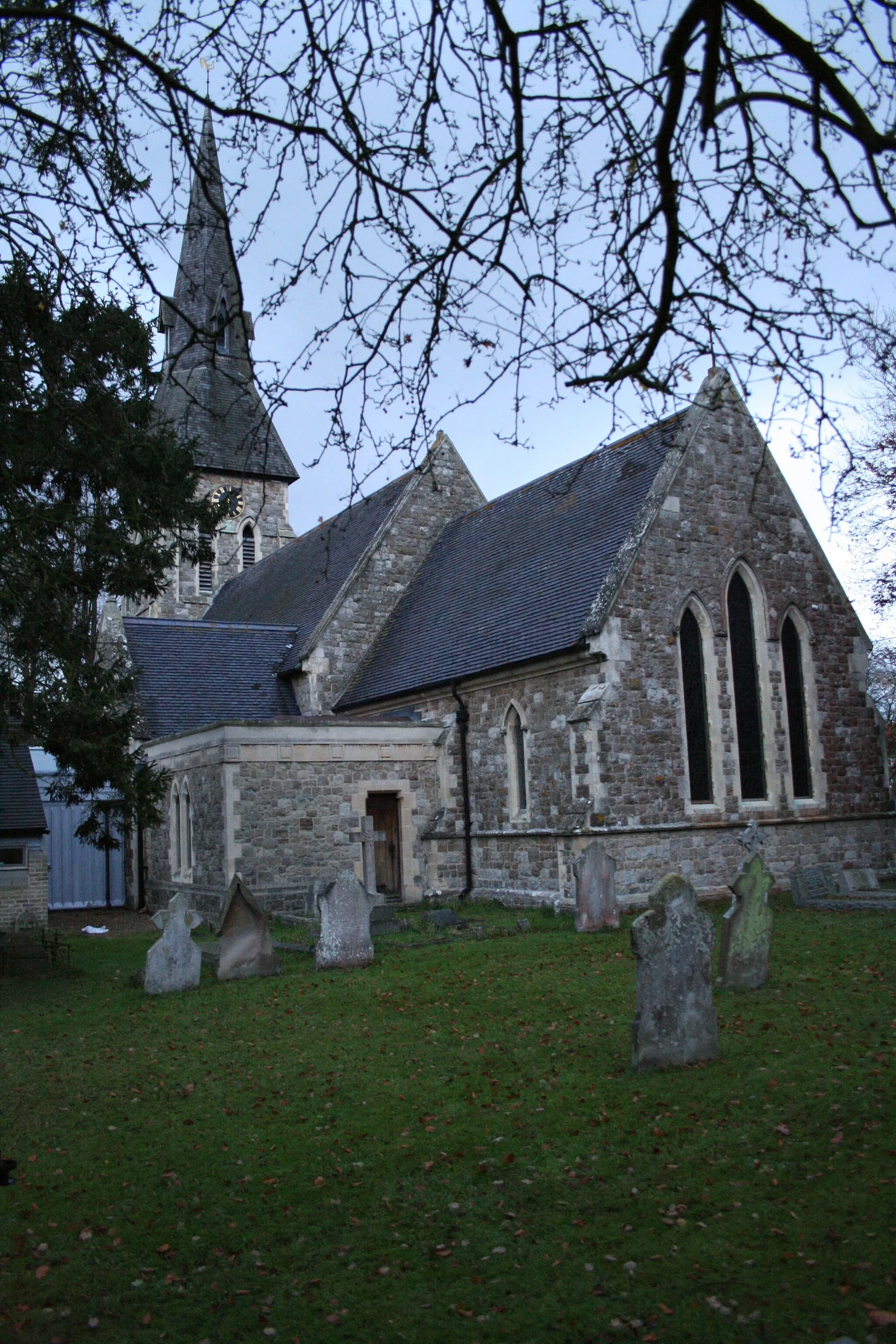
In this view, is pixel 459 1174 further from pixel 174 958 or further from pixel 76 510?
pixel 174 958

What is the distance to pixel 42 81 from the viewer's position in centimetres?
524

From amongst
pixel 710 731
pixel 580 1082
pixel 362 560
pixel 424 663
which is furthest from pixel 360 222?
pixel 362 560

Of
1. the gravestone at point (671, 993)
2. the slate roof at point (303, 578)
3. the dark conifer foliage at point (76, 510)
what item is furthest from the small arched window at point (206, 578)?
the gravestone at point (671, 993)

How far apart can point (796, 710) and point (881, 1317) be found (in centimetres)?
1613

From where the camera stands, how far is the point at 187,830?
21.0 meters

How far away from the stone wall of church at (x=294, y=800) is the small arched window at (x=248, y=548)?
1634 centimetres

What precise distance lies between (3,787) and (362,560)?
8.86 metres

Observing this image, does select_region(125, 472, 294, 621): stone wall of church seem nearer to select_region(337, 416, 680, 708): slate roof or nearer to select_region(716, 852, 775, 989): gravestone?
select_region(337, 416, 680, 708): slate roof

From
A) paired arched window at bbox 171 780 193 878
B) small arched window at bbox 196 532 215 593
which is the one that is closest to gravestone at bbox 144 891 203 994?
paired arched window at bbox 171 780 193 878

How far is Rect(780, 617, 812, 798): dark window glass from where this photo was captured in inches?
755

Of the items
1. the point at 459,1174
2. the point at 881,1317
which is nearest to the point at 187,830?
the point at 459,1174

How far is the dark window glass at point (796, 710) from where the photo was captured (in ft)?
62.9

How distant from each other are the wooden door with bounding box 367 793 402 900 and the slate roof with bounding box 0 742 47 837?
5961 millimetres

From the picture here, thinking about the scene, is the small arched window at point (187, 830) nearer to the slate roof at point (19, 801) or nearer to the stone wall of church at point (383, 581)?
the slate roof at point (19, 801)
